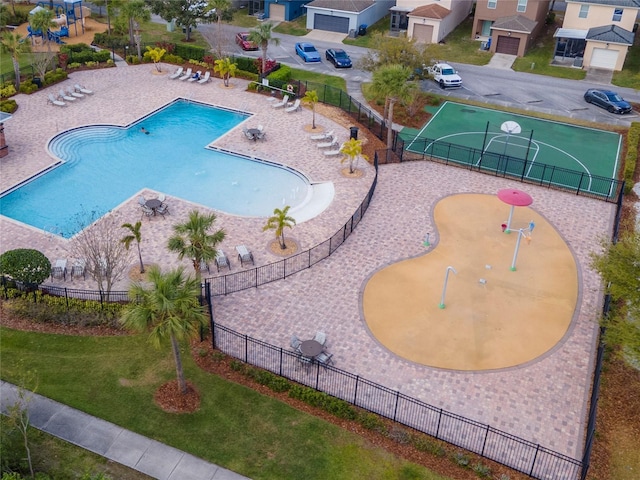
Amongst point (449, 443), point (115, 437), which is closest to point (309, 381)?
point (449, 443)

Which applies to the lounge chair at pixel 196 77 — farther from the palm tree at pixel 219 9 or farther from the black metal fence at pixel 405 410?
the black metal fence at pixel 405 410

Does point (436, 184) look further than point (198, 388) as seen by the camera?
Yes

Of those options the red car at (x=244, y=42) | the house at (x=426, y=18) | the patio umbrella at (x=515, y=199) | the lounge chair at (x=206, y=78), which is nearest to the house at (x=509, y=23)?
the house at (x=426, y=18)

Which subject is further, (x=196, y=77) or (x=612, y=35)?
(x=612, y=35)

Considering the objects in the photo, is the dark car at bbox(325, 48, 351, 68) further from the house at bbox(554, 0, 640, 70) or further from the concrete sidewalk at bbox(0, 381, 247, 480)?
the concrete sidewalk at bbox(0, 381, 247, 480)

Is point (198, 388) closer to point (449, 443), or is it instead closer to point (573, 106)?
point (449, 443)

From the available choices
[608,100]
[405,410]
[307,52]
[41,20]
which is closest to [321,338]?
[405,410]

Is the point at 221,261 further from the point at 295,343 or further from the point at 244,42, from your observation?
the point at 244,42
